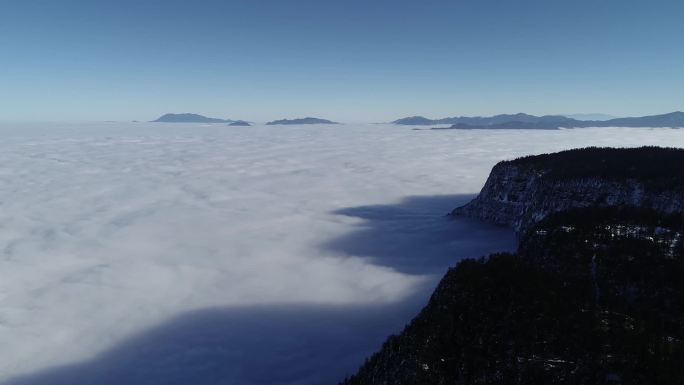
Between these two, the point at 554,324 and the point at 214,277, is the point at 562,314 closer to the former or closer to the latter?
the point at 554,324

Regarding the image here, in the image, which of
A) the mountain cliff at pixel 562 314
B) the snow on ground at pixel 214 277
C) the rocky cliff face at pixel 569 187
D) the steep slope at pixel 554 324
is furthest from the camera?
the rocky cliff face at pixel 569 187

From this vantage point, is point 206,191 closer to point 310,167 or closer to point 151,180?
point 151,180

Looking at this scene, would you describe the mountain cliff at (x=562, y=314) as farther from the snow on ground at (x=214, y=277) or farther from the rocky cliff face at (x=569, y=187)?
the rocky cliff face at (x=569, y=187)

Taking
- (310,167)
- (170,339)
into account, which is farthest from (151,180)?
(170,339)

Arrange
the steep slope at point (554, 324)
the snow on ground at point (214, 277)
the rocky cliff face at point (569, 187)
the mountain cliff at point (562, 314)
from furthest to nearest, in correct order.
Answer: the rocky cliff face at point (569, 187) → the snow on ground at point (214, 277) → the mountain cliff at point (562, 314) → the steep slope at point (554, 324)

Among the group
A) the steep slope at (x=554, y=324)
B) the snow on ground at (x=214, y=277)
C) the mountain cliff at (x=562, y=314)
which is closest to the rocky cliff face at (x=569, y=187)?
the snow on ground at (x=214, y=277)

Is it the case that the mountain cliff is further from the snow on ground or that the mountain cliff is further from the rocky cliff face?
→ the rocky cliff face

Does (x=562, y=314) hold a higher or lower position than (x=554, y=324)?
higher

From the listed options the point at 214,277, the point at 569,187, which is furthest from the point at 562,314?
the point at 214,277
